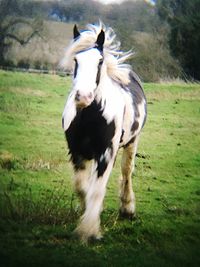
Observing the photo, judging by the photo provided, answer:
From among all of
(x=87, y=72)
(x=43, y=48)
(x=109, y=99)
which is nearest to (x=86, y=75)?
(x=87, y=72)

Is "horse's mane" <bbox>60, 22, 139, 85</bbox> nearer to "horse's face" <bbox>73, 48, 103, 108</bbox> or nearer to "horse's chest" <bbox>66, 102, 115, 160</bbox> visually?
"horse's face" <bbox>73, 48, 103, 108</bbox>

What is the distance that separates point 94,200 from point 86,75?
0.78 m

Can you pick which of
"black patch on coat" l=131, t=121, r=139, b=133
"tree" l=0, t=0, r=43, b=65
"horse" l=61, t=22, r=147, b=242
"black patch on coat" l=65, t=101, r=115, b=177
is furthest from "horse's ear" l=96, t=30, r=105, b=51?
"tree" l=0, t=0, r=43, b=65

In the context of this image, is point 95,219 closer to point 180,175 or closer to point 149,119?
point 180,175

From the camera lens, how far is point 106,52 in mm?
3084

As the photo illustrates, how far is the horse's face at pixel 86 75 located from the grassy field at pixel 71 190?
1.94 ft

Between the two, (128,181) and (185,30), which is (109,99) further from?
(185,30)

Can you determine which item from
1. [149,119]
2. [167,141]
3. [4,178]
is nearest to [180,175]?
[167,141]

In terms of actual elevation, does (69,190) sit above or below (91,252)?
above

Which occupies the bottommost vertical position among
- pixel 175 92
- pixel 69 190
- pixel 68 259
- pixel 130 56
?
pixel 68 259

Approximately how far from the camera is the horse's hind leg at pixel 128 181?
3.40m

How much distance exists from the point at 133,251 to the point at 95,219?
36 cm

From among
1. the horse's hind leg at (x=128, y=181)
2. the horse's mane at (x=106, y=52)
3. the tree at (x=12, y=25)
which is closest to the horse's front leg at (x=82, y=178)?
the horse's hind leg at (x=128, y=181)

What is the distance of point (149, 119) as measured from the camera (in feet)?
12.2
